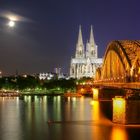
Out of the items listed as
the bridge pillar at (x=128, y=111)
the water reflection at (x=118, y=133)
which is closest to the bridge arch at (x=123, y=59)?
the bridge pillar at (x=128, y=111)

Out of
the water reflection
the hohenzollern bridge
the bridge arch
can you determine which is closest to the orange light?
the water reflection

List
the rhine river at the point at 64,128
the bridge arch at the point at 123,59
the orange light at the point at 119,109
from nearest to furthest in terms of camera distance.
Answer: the rhine river at the point at 64,128 < the orange light at the point at 119,109 < the bridge arch at the point at 123,59

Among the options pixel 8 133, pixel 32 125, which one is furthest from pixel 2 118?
pixel 8 133

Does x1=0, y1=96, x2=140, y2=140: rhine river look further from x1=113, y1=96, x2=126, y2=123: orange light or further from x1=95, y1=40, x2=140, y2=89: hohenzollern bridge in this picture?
x1=95, y1=40, x2=140, y2=89: hohenzollern bridge

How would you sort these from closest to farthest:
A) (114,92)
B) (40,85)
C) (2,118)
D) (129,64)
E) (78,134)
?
1. (78,134)
2. (2,118)
3. (129,64)
4. (114,92)
5. (40,85)

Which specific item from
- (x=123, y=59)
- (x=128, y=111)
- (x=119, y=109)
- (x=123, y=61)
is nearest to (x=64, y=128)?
(x=119, y=109)

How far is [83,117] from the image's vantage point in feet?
200

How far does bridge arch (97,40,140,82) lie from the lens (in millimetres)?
63156

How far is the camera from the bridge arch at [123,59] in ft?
207

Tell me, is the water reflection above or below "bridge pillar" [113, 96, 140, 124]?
below

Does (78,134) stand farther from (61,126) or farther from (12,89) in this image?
(12,89)

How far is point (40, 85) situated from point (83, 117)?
113968mm

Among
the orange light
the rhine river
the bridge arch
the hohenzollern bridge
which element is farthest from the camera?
the bridge arch

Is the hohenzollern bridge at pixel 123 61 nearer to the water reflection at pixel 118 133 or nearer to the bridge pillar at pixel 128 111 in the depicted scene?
the bridge pillar at pixel 128 111
